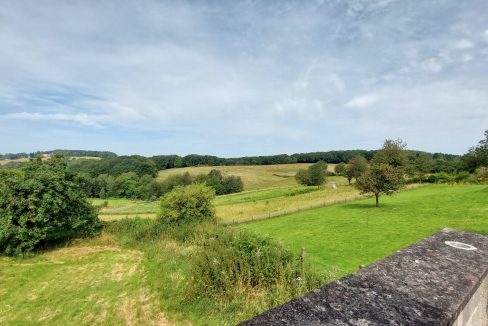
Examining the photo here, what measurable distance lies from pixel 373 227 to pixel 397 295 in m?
17.9

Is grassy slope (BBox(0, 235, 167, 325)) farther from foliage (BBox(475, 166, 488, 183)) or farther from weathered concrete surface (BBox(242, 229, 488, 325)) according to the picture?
foliage (BBox(475, 166, 488, 183))

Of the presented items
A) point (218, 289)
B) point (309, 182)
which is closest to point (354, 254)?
point (218, 289)

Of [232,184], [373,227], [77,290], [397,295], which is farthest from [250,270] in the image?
[232,184]

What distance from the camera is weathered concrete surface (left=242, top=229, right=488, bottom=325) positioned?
2.00 m

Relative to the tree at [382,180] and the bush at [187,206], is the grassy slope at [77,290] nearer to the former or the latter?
the bush at [187,206]

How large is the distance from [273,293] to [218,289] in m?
2.21

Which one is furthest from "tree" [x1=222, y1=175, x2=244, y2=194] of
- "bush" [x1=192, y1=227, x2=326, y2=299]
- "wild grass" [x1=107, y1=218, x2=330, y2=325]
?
"bush" [x1=192, y1=227, x2=326, y2=299]

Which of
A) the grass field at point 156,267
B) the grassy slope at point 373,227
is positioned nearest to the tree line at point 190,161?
the grassy slope at point 373,227

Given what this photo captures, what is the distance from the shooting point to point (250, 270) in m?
10.6

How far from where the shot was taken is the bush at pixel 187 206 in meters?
22.7

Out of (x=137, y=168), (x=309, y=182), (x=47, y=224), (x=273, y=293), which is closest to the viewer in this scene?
(x=273, y=293)

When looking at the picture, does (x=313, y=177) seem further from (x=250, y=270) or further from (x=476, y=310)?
(x=476, y=310)

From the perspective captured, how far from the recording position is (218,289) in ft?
34.1

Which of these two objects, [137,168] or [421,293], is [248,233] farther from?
[137,168]
